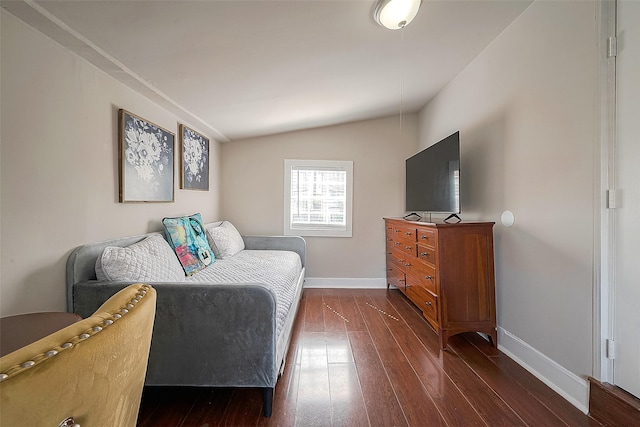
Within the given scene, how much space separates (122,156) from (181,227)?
2.47 feet

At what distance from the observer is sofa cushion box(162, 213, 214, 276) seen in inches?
92.0

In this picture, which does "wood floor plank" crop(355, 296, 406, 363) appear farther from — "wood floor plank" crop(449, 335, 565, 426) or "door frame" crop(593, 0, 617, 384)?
"door frame" crop(593, 0, 617, 384)

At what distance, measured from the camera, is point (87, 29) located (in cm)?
141

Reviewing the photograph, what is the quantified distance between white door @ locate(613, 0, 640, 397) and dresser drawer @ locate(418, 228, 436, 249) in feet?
3.40

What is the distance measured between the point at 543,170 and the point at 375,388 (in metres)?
1.75

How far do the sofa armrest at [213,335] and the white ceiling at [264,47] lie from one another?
134 cm

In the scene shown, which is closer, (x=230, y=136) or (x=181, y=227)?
(x=181, y=227)

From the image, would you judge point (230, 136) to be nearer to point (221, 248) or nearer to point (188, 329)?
point (221, 248)

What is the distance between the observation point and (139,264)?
168 cm

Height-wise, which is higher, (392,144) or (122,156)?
(392,144)

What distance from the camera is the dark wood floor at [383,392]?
4.79 ft

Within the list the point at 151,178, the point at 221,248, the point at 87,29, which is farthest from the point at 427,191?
the point at 87,29

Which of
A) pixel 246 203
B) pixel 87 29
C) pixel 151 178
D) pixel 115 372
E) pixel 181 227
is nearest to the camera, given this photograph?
pixel 115 372

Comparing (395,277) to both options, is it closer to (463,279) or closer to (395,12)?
(463,279)
